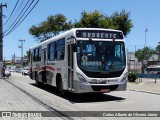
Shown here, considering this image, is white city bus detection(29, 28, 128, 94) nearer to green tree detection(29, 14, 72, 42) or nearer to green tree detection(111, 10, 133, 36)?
green tree detection(111, 10, 133, 36)

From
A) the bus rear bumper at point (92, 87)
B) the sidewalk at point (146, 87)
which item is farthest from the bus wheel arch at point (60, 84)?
the sidewalk at point (146, 87)

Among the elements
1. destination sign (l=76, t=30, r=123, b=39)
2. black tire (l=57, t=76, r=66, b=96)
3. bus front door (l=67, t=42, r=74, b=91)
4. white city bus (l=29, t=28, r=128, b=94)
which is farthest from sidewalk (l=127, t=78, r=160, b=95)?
bus front door (l=67, t=42, r=74, b=91)

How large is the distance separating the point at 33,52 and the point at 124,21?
17713 mm

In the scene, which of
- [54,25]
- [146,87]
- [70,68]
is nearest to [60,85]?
[70,68]

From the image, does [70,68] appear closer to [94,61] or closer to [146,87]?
[94,61]

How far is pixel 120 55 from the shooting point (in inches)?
671

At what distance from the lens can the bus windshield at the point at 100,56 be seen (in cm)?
1647

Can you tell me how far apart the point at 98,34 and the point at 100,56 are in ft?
3.57

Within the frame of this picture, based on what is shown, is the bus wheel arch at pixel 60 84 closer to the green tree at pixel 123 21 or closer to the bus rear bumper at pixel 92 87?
the bus rear bumper at pixel 92 87

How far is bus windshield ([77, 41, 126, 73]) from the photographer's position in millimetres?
16469

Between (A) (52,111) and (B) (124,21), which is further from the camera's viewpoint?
(B) (124,21)

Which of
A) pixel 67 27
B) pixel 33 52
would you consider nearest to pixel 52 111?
pixel 33 52

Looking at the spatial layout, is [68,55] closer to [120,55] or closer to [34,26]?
[120,55]

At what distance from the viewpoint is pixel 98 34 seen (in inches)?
671
